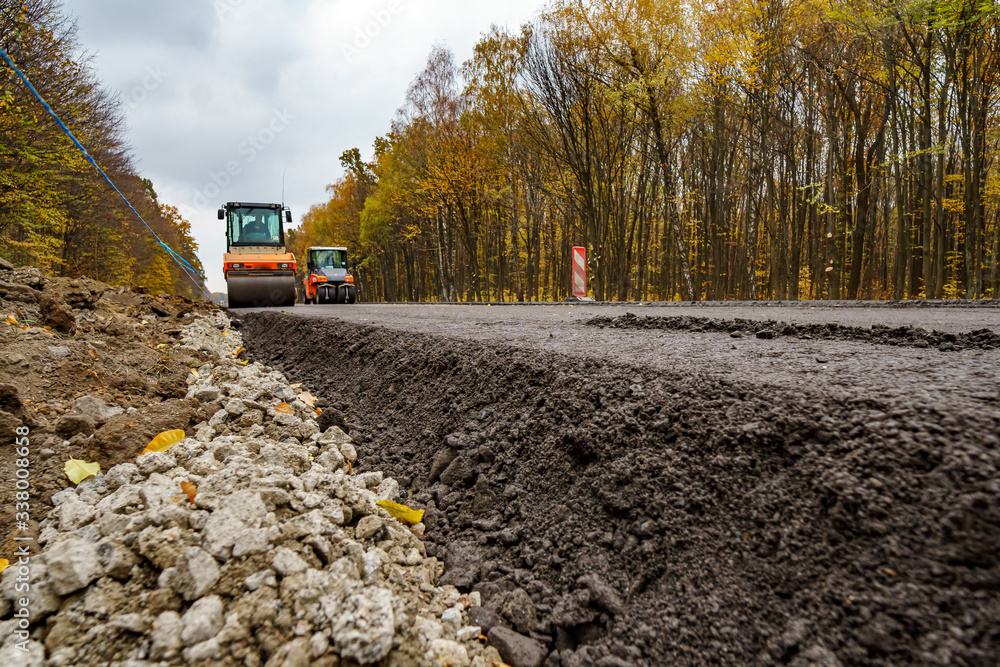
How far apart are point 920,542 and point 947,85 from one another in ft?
49.7

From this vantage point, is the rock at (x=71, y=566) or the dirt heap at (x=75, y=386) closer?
the rock at (x=71, y=566)

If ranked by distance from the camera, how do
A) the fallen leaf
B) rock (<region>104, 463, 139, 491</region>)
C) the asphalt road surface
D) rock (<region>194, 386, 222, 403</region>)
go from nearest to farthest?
the asphalt road surface
the fallen leaf
rock (<region>104, 463, 139, 491</region>)
rock (<region>194, 386, 222, 403</region>)

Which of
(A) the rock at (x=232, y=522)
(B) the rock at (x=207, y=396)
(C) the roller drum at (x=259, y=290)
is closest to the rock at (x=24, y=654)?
(A) the rock at (x=232, y=522)

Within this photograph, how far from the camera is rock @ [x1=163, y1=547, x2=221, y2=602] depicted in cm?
139

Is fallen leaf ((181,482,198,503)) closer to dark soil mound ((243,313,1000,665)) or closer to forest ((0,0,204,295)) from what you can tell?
dark soil mound ((243,313,1000,665))

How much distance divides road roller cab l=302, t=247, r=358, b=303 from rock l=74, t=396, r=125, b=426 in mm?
19698

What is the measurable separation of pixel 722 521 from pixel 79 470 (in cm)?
256

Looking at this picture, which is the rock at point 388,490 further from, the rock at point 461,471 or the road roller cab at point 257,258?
the road roller cab at point 257,258

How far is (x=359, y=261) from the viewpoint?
41.6 meters

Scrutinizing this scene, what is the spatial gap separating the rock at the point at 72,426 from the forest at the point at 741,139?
13.6 meters

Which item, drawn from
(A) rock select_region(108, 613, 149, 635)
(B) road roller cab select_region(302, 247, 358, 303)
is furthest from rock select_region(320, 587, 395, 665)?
(B) road roller cab select_region(302, 247, 358, 303)

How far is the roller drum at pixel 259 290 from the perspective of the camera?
1451 centimetres

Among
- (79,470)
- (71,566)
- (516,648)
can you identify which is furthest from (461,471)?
(79,470)

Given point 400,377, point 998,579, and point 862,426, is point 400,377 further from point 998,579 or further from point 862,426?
point 998,579
